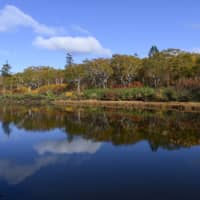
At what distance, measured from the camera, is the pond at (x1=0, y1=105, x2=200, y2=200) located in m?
7.25

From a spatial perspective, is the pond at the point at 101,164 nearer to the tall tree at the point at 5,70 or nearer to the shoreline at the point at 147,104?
the shoreline at the point at 147,104

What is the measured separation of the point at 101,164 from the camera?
9.86 metres

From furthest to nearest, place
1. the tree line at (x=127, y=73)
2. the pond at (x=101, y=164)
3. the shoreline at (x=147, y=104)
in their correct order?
the tree line at (x=127, y=73)
the shoreline at (x=147, y=104)
the pond at (x=101, y=164)

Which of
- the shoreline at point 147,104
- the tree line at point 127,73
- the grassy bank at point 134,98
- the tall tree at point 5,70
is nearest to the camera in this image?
the shoreline at point 147,104

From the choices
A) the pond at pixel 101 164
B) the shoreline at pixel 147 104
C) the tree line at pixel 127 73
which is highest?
the tree line at pixel 127 73

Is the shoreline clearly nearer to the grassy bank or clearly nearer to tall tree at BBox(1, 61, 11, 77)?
the grassy bank

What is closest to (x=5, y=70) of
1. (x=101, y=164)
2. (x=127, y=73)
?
(x=127, y=73)

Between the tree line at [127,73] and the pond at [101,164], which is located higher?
the tree line at [127,73]

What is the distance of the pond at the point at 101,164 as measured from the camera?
7246 millimetres

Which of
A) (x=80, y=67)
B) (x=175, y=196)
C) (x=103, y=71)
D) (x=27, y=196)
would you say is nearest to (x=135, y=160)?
(x=175, y=196)

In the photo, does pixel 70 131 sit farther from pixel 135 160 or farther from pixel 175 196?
pixel 175 196

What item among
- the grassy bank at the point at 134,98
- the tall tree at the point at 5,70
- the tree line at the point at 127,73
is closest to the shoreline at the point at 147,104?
the grassy bank at the point at 134,98

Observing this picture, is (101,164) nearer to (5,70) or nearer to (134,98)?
(134,98)

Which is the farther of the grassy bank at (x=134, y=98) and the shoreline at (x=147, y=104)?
the grassy bank at (x=134, y=98)
